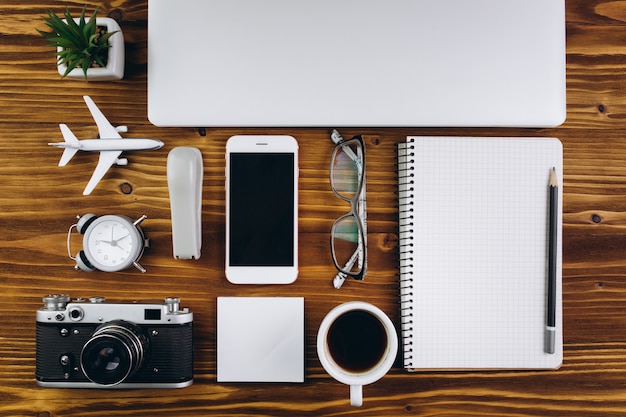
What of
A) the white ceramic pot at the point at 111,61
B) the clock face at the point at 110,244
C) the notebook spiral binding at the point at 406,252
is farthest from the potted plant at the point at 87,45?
the notebook spiral binding at the point at 406,252

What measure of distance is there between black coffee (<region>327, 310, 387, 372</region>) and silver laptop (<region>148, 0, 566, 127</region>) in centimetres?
28

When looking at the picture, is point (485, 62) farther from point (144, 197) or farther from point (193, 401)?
point (193, 401)

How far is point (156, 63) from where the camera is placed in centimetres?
74

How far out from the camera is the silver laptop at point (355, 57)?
735 millimetres

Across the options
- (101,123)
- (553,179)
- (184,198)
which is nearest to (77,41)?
(101,123)

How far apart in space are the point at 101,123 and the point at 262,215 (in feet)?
0.90

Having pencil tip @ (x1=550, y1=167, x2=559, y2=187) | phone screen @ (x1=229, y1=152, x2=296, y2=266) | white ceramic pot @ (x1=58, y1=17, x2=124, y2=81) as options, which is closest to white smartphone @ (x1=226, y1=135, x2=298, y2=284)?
phone screen @ (x1=229, y1=152, x2=296, y2=266)

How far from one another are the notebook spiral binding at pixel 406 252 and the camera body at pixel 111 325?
0.31m

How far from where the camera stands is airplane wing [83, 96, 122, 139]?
769 millimetres

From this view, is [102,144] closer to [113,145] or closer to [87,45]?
[113,145]

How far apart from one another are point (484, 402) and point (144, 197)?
1.98ft

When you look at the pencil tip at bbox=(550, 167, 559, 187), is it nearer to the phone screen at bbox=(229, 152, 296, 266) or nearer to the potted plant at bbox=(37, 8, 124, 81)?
the phone screen at bbox=(229, 152, 296, 266)

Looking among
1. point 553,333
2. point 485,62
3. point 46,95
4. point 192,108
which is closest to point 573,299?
point 553,333

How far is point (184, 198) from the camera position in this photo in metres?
0.75
